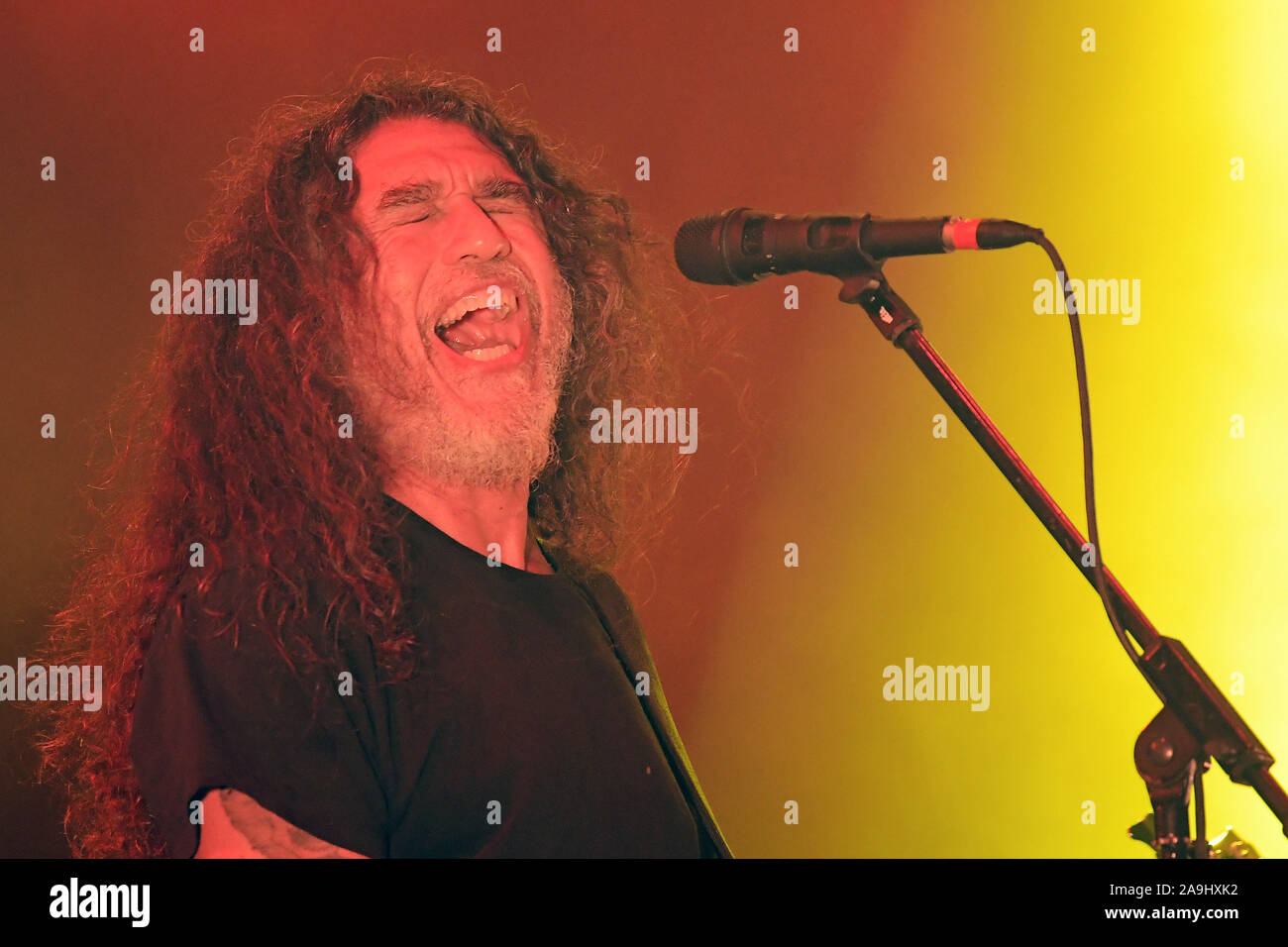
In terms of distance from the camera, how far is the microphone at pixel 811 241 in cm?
139

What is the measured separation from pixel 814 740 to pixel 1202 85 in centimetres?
176

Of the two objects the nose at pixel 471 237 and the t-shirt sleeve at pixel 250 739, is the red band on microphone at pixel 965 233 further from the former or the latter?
the t-shirt sleeve at pixel 250 739

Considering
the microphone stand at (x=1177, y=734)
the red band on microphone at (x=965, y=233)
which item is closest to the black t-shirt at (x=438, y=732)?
the microphone stand at (x=1177, y=734)

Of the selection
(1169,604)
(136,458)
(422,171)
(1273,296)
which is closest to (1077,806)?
(1169,604)

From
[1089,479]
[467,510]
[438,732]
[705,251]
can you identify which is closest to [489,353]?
[467,510]

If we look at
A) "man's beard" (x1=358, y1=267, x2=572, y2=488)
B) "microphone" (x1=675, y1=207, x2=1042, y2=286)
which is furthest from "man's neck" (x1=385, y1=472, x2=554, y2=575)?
"microphone" (x1=675, y1=207, x2=1042, y2=286)

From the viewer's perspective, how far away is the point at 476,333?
2021 mm

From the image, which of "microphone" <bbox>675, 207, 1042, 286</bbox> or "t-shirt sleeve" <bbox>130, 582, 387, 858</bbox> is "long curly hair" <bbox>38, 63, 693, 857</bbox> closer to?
"t-shirt sleeve" <bbox>130, 582, 387, 858</bbox>

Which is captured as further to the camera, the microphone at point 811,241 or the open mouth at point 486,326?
the open mouth at point 486,326

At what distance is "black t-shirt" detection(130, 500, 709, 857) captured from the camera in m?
1.46

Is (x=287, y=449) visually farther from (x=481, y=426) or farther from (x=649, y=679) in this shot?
(x=649, y=679)

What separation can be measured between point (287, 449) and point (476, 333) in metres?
0.38

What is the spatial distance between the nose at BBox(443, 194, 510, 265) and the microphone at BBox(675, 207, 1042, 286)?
0.49 m
